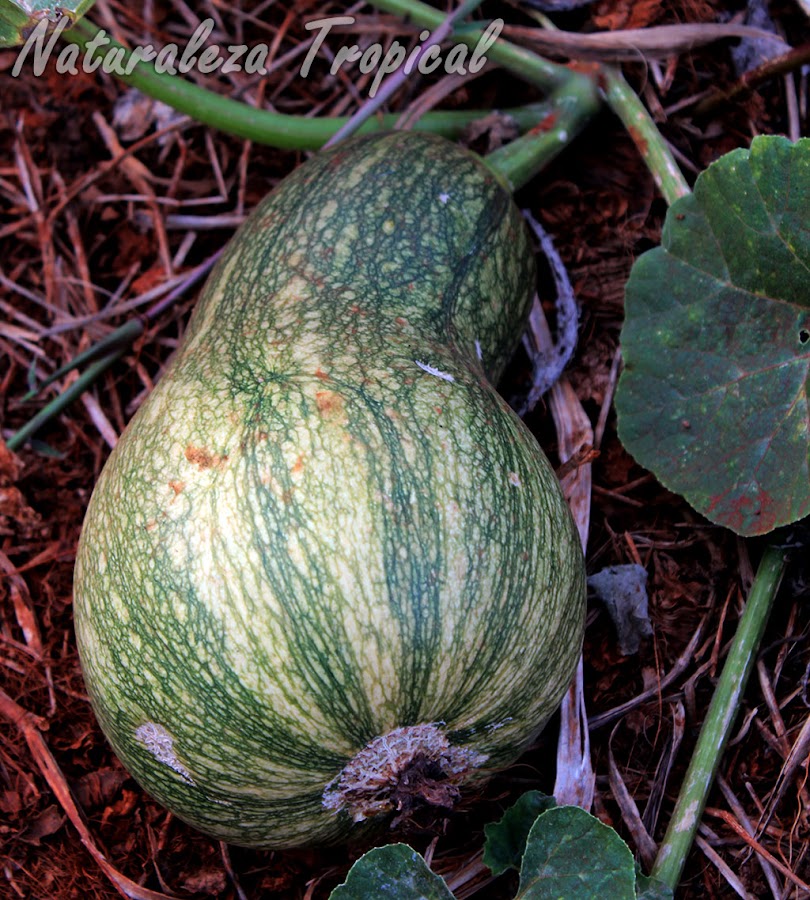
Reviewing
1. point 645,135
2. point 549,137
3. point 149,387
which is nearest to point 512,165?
point 549,137

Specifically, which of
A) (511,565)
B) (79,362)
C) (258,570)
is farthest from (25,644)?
(511,565)

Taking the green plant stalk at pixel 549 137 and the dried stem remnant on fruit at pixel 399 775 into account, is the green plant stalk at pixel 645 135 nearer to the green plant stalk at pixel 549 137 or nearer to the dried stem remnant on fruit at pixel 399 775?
the green plant stalk at pixel 549 137

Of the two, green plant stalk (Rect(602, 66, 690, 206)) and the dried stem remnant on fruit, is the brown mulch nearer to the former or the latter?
green plant stalk (Rect(602, 66, 690, 206))

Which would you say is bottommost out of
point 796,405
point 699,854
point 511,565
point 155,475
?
point 699,854

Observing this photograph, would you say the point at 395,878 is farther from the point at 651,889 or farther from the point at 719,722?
the point at 719,722

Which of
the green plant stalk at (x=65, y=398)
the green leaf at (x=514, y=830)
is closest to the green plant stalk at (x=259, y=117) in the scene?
the green plant stalk at (x=65, y=398)

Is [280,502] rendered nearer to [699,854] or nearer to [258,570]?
[258,570]
